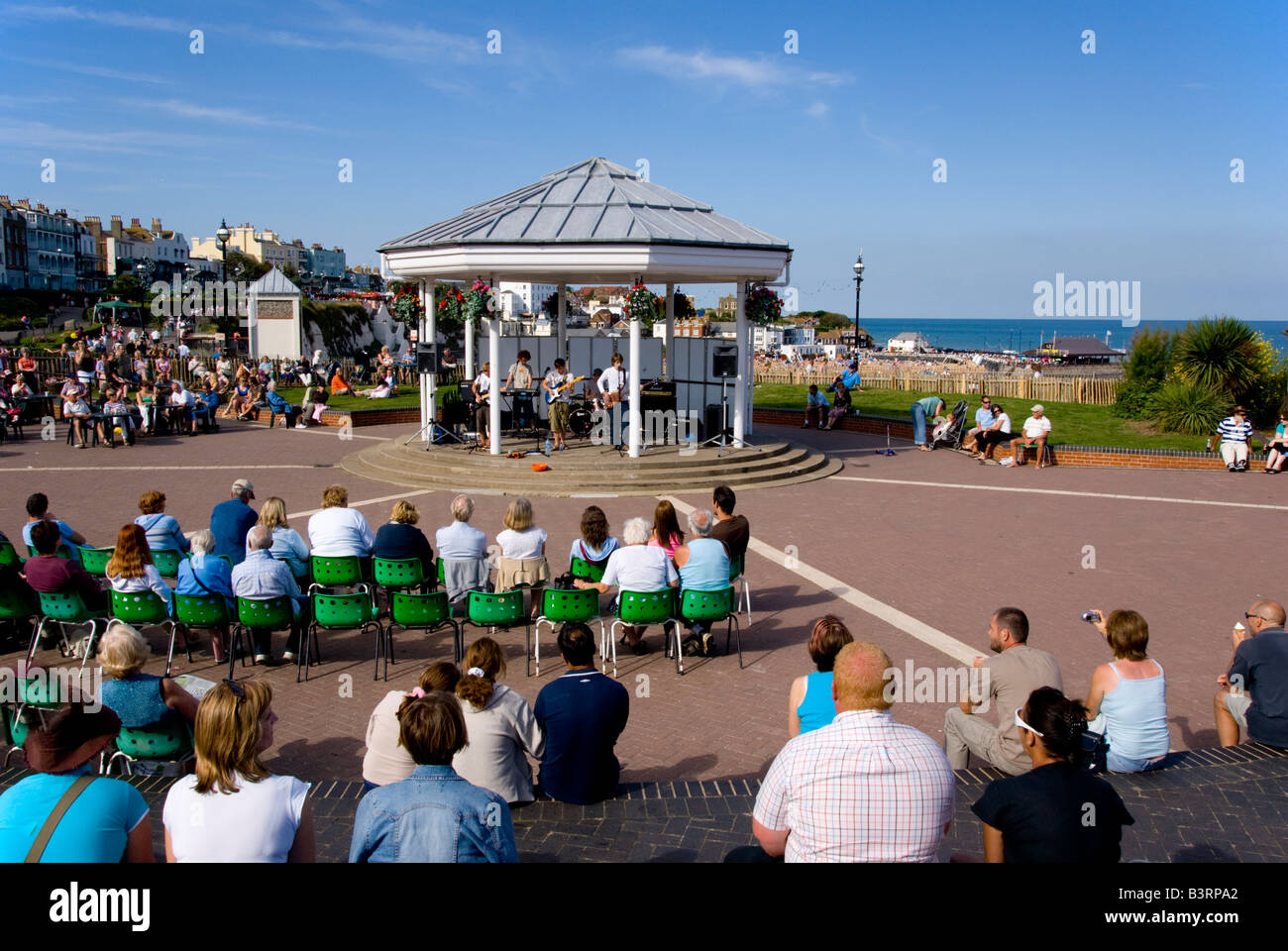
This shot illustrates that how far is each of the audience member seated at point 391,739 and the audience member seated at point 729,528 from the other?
15.0 ft

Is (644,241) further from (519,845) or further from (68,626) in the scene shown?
(519,845)

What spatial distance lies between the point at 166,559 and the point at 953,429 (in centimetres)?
1748

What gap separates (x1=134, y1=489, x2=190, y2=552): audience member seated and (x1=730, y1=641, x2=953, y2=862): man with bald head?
7.28 metres

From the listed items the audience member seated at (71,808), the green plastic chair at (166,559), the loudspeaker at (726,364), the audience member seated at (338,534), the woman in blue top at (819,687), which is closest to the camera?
the audience member seated at (71,808)

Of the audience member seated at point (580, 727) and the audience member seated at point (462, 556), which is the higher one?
the audience member seated at point (462, 556)

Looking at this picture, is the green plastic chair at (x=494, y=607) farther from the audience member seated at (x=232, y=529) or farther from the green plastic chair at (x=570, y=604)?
the audience member seated at (x=232, y=529)

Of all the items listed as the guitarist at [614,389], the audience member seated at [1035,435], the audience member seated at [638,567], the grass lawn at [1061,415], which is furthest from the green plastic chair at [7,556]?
the grass lawn at [1061,415]

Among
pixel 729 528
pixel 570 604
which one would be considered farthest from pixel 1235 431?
pixel 570 604

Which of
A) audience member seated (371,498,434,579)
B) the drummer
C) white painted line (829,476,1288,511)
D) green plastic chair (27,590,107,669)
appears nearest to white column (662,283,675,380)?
the drummer

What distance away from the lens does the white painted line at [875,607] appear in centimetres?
870

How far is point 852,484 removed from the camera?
1728 centimetres

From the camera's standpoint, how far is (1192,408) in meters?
22.2

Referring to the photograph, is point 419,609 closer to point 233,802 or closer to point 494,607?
point 494,607
